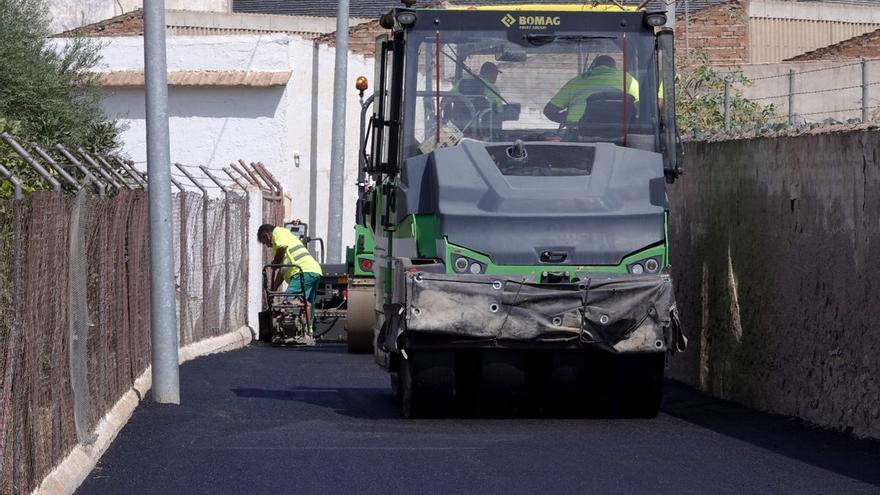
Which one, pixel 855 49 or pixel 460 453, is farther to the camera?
pixel 855 49

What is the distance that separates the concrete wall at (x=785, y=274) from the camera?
35.3 feet

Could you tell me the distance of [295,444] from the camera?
1073cm

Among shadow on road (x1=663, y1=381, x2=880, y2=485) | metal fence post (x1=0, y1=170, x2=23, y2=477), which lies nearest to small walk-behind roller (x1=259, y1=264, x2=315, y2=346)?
shadow on road (x1=663, y1=381, x2=880, y2=485)

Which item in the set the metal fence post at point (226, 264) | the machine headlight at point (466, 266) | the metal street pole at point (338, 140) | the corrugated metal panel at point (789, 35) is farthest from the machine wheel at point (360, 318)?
the corrugated metal panel at point (789, 35)

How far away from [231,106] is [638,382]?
20603 mm

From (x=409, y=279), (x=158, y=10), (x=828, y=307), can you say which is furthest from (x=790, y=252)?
(x=158, y=10)

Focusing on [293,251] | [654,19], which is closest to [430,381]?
[654,19]

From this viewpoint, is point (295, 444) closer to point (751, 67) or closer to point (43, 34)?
point (43, 34)

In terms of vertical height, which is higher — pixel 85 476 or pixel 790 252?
pixel 790 252

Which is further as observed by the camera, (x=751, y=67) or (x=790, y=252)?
(x=751, y=67)

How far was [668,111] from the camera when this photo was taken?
12.7 meters

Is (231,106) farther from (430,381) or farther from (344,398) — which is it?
(430,381)

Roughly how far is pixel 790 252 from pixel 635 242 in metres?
1.16

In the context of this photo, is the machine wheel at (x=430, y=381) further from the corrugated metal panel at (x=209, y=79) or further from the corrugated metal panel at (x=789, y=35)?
the corrugated metal panel at (x=789, y=35)
